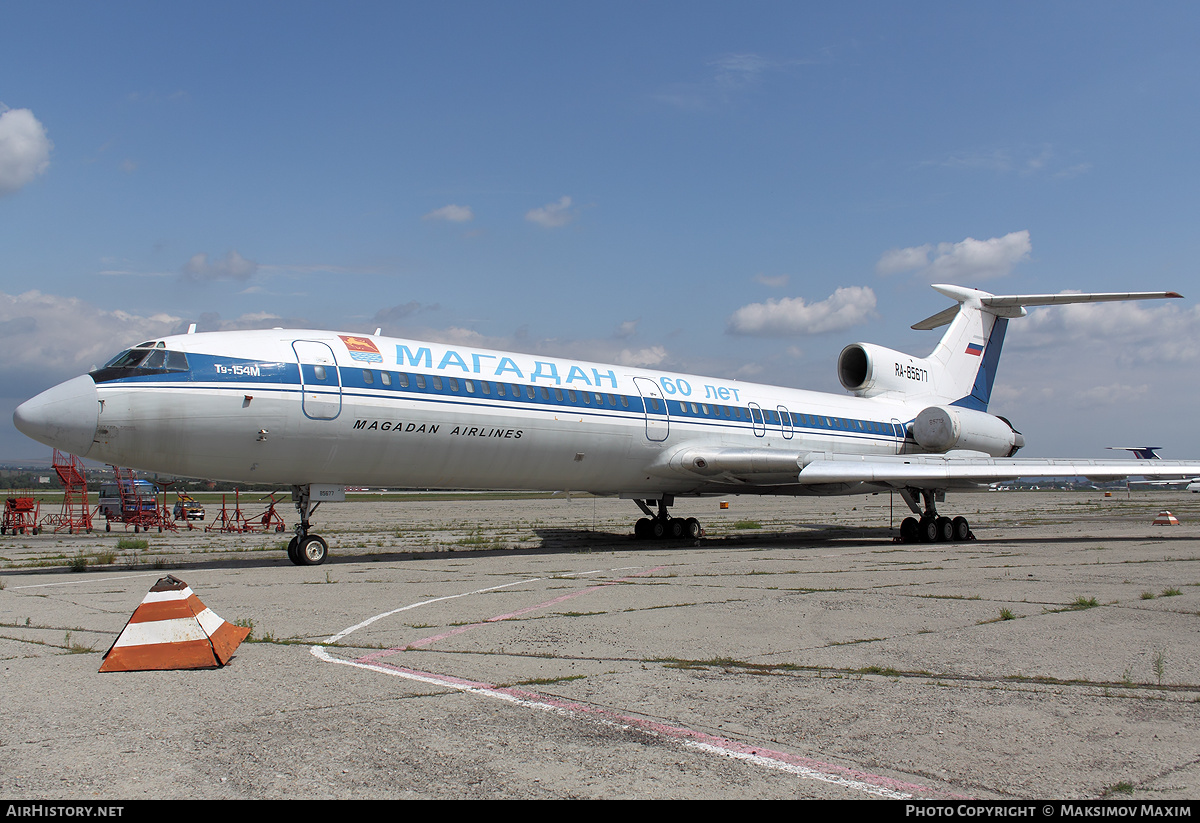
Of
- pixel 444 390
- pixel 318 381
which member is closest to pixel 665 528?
pixel 444 390

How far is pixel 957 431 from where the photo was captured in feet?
85.1

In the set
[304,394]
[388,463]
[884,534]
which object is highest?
[304,394]

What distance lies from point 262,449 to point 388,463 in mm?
2255

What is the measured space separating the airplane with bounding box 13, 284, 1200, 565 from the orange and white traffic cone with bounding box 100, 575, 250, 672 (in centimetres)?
748

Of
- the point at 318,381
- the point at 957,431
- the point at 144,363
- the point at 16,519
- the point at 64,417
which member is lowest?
the point at 16,519

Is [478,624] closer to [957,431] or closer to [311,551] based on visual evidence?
[311,551]

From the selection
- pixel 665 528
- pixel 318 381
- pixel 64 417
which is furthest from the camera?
pixel 665 528

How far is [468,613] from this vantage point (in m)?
8.95

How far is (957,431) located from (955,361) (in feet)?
9.23

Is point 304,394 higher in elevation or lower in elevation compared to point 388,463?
higher

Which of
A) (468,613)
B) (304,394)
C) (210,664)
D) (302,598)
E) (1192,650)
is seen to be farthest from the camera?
(304,394)

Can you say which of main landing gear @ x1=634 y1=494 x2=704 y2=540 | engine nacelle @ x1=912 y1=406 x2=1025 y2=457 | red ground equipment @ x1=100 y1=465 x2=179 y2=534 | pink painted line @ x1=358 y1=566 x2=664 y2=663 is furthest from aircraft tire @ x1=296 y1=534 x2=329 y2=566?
engine nacelle @ x1=912 y1=406 x2=1025 y2=457

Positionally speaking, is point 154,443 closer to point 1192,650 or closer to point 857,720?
point 857,720
